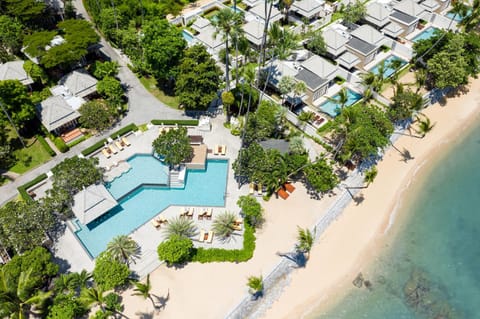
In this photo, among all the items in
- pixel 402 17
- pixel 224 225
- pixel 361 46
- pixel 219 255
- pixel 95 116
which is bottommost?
pixel 219 255

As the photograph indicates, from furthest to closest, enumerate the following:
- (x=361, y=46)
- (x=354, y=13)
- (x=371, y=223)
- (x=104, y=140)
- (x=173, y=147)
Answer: (x=354, y=13)
(x=361, y=46)
(x=104, y=140)
(x=173, y=147)
(x=371, y=223)

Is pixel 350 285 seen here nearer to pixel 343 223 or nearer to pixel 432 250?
pixel 343 223

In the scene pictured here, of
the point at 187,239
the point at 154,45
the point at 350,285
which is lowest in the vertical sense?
the point at 350,285

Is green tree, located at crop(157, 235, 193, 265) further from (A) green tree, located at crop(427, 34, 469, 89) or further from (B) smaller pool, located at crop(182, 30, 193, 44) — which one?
(A) green tree, located at crop(427, 34, 469, 89)

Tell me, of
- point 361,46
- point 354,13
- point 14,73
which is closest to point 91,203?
→ point 14,73

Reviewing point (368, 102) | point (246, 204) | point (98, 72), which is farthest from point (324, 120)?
point (98, 72)

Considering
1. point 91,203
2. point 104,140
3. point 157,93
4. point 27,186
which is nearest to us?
point 91,203

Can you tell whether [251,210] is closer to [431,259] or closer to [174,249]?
[174,249]
